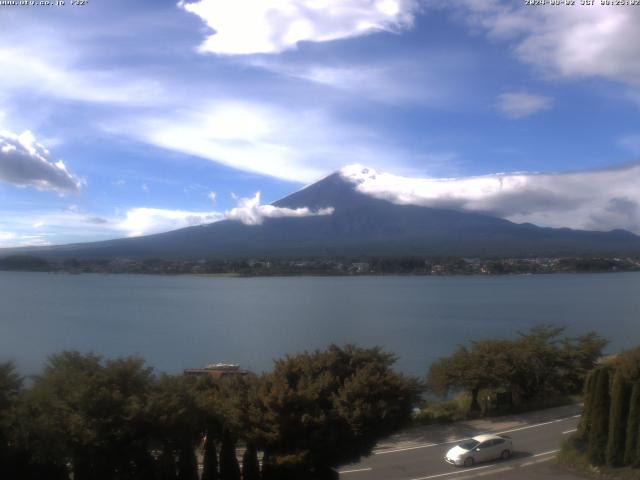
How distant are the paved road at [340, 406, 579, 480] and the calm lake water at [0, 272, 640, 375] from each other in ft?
34.2

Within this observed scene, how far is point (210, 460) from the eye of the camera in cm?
830

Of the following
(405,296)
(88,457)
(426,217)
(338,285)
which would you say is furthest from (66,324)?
(426,217)

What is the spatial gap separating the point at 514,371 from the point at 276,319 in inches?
1049

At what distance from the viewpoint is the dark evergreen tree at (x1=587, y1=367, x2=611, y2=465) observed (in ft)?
31.5

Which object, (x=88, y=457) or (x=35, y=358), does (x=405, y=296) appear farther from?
(x=88, y=457)

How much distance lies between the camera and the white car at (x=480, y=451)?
34.9 feet

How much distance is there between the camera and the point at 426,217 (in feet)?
562

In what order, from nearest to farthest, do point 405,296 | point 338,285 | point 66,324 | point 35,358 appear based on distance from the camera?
point 35,358 → point 66,324 → point 405,296 → point 338,285

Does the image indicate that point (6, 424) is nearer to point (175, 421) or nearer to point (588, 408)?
point (175, 421)

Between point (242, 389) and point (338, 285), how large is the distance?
6751 cm

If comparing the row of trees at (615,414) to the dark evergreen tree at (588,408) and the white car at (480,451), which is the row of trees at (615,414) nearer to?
the dark evergreen tree at (588,408)

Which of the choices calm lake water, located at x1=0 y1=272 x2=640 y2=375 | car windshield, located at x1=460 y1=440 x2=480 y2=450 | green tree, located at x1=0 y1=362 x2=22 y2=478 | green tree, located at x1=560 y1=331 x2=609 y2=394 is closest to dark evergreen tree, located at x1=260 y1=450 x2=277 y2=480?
green tree, located at x1=0 y1=362 x2=22 y2=478

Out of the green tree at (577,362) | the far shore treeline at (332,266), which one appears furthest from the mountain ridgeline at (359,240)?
the green tree at (577,362)

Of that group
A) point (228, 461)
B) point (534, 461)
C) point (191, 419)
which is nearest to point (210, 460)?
point (228, 461)
